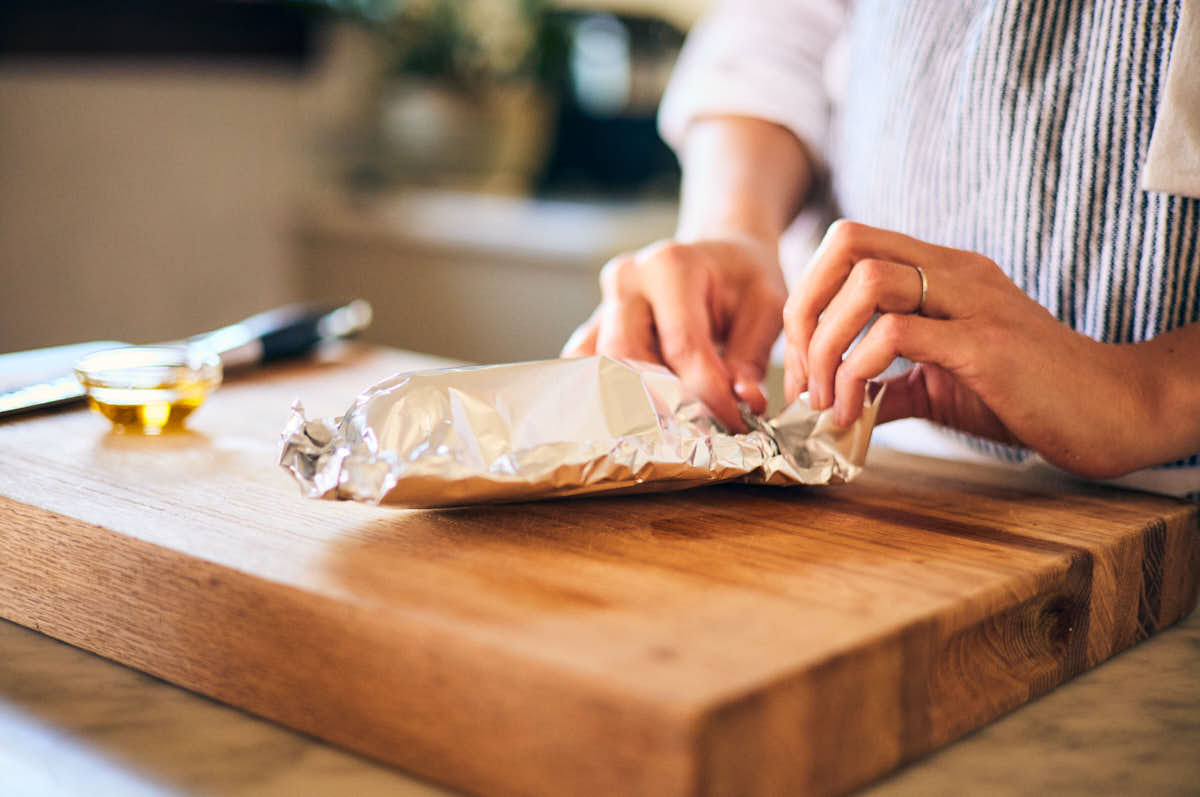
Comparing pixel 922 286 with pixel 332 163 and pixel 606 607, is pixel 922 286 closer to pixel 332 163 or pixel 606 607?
pixel 606 607

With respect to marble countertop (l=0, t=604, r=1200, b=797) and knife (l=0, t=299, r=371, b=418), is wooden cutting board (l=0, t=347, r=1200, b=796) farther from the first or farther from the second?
knife (l=0, t=299, r=371, b=418)

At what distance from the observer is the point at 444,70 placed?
2486 mm

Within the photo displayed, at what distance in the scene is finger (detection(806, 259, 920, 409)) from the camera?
22.4 inches

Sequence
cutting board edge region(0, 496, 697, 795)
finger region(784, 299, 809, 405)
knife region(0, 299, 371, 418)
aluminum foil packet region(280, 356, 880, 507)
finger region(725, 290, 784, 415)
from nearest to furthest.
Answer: cutting board edge region(0, 496, 697, 795), aluminum foil packet region(280, 356, 880, 507), finger region(784, 299, 809, 405), finger region(725, 290, 784, 415), knife region(0, 299, 371, 418)

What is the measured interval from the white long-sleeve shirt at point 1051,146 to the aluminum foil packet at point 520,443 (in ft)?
0.67

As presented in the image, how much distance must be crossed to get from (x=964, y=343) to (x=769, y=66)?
42cm

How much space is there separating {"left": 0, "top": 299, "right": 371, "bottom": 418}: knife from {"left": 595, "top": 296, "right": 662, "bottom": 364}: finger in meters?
0.34

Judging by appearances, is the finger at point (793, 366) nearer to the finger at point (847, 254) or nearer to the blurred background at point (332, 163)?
the finger at point (847, 254)

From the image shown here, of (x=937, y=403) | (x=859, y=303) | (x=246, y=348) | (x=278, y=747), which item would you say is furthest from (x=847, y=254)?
(x=246, y=348)

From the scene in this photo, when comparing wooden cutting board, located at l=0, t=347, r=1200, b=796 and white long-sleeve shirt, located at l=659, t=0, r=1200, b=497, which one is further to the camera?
white long-sleeve shirt, located at l=659, t=0, r=1200, b=497

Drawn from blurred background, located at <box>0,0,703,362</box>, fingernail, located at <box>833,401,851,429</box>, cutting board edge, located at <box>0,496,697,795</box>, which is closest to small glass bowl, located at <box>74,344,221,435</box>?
cutting board edge, located at <box>0,496,697,795</box>

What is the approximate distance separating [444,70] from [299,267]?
533 millimetres

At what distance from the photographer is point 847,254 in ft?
1.93

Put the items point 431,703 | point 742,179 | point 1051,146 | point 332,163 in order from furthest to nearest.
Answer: point 332,163 < point 742,179 < point 1051,146 < point 431,703
